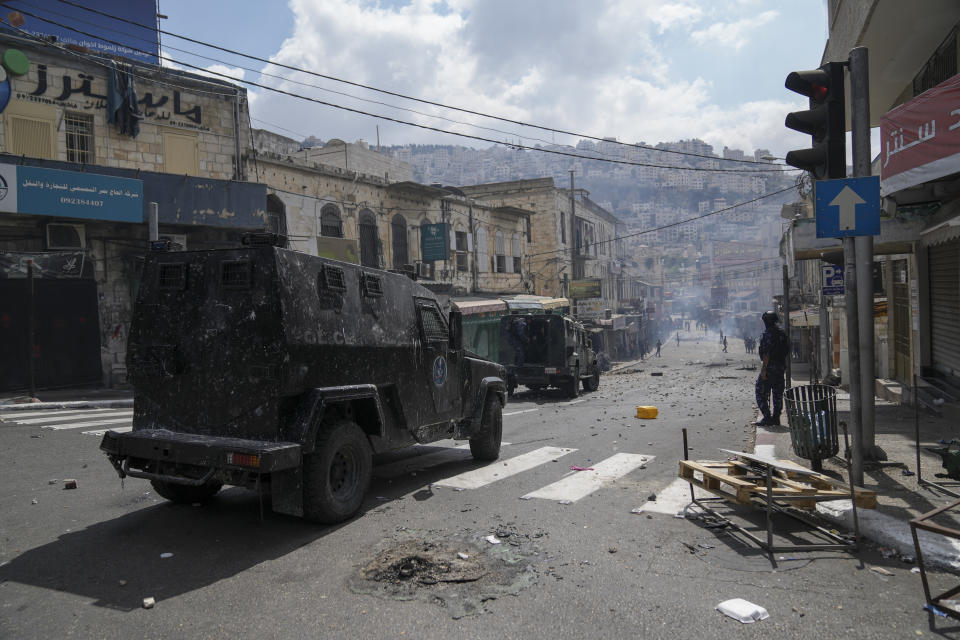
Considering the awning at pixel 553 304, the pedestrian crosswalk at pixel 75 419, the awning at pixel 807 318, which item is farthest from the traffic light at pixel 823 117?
the awning at pixel 553 304

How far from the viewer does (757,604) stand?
418 centimetres

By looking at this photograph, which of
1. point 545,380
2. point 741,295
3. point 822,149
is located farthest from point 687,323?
point 822,149

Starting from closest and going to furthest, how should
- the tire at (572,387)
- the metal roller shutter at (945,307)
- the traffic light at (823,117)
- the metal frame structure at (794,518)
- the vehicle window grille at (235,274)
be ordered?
the metal frame structure at (794,518), the vehicle window grille at (235,274), the traffic light at (823,117), the metal roller shutter at (945,307), the tire at (572,387)

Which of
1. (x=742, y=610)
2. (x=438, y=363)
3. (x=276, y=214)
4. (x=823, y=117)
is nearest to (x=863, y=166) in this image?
(x=823, y=117)

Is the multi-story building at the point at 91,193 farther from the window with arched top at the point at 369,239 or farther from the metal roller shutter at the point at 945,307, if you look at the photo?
the metal roller shutter at the point at 945,307

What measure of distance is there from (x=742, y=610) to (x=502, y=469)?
188 inches

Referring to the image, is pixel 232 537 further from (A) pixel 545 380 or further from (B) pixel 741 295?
(B) pixel 741 295

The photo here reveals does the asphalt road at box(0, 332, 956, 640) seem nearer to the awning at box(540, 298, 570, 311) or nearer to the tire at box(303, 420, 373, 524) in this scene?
the tire at box(303, 420, 373, 524)

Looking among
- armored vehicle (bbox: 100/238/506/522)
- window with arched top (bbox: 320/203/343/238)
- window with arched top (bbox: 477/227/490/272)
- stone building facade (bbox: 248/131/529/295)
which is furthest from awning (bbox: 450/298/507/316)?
armored vehicle (bbox: 100/238/506/522)

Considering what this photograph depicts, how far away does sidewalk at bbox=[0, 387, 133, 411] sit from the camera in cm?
1552

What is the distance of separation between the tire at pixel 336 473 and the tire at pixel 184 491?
3.90ft

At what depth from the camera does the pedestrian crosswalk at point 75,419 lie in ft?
39.4

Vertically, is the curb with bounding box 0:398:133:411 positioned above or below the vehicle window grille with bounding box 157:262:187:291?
below

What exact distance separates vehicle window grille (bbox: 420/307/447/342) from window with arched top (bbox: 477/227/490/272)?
28728 millimetres
